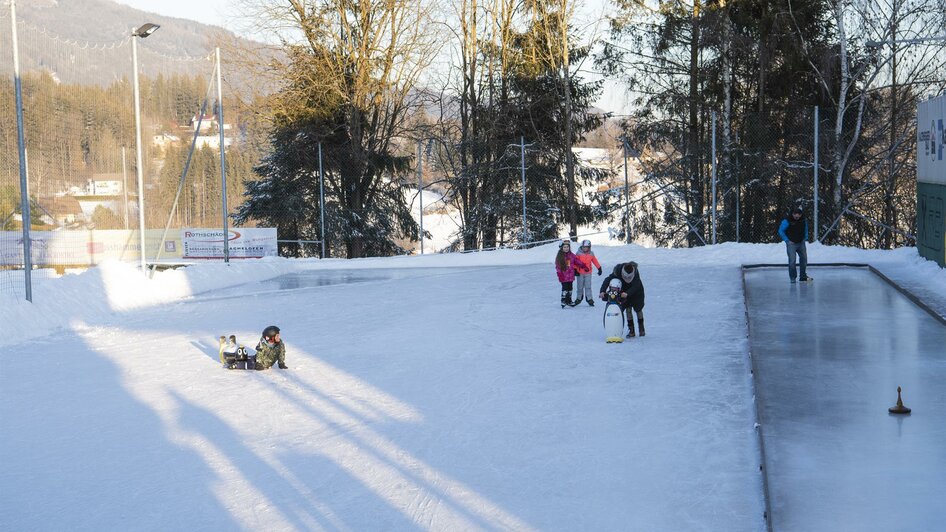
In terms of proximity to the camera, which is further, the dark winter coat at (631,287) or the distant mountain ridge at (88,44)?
the distant mountain ridge at (88,44)

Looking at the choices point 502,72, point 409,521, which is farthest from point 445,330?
point 502,72

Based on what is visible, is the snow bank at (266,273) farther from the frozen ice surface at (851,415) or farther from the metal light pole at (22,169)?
the frozen ice surface at (851,415)

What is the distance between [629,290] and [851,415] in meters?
5.30

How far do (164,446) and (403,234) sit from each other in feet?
A: 93.0

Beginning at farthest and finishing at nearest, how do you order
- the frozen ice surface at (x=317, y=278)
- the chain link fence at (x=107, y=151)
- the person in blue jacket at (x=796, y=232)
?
1. the frozen ice surface at (x=317, y=278)
2. the chain link fence at (x=107, y=151)
3. the person in blue jacket at (x=796, y=232)

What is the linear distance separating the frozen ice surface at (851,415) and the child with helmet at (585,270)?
2.83 meters

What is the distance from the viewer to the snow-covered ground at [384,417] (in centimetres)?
648

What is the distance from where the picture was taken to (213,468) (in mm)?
7496

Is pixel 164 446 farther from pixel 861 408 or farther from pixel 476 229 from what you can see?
pixel 476 229

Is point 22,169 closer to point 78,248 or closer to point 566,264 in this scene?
point 566,264

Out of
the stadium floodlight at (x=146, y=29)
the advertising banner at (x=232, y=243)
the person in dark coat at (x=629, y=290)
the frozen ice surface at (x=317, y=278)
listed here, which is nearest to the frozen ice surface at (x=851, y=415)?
the person in dark coat at (x=629, y=290)

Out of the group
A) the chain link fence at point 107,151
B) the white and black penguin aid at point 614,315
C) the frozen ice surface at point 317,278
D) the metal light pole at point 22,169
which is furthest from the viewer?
the frozen ice surface at point 317,278

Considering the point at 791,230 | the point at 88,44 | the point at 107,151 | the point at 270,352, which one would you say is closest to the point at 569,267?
the point at 791,230

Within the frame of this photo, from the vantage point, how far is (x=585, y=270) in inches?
630
